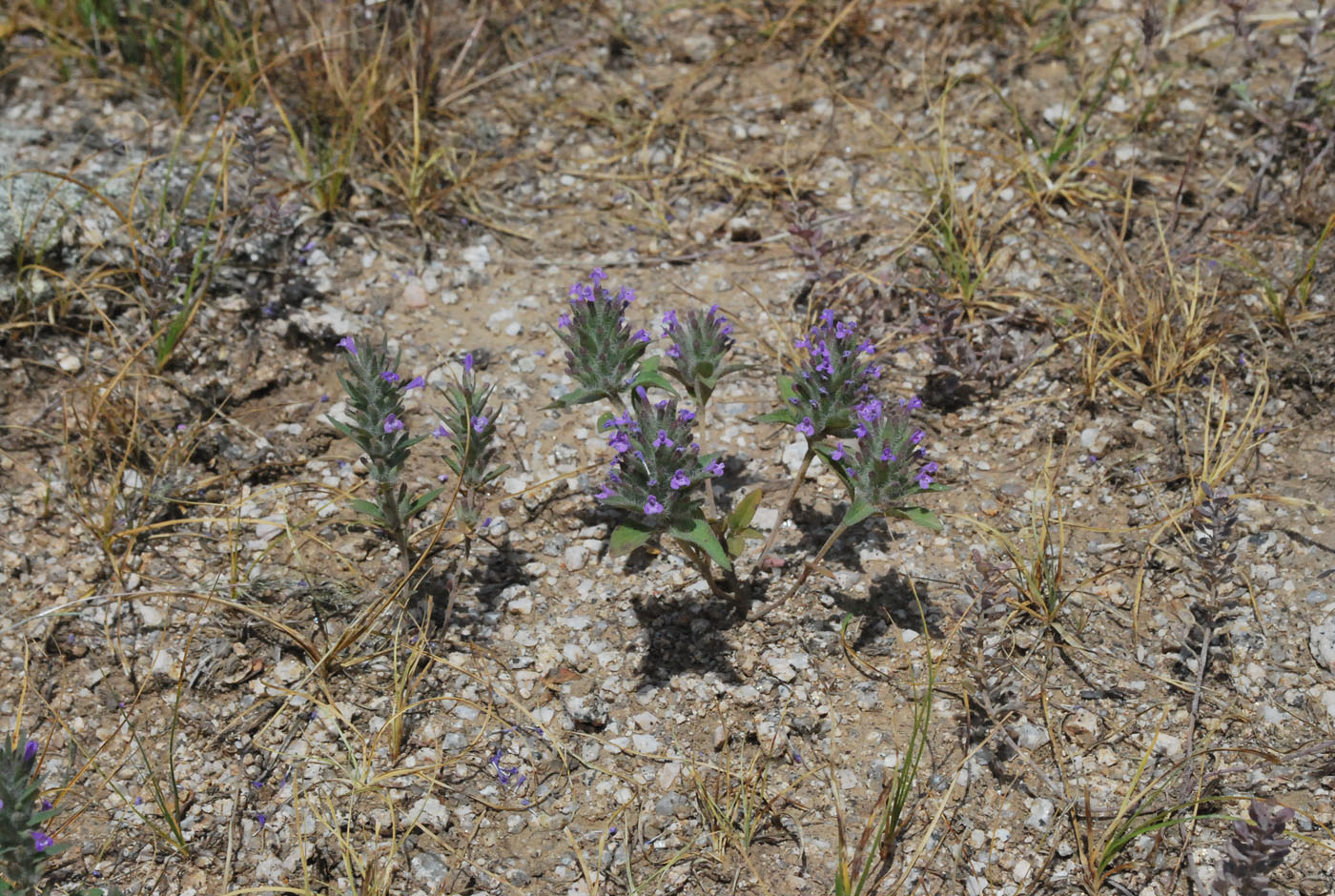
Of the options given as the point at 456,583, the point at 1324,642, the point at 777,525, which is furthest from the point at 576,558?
the point at 1324,642

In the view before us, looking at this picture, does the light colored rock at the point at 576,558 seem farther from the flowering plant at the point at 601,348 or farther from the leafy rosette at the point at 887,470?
the leafy rosette at the point at 887,470

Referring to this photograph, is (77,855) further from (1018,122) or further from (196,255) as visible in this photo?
(1018,122)

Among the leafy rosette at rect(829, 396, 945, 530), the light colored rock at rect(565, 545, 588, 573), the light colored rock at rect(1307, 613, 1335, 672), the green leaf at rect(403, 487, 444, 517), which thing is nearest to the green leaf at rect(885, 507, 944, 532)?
the leafy rosette at rect(829, 396, 945, 530)

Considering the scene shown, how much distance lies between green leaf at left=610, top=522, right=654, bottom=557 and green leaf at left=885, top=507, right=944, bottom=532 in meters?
0.62

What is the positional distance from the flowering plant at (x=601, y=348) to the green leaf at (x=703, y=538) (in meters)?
0.44

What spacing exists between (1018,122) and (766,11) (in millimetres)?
1319

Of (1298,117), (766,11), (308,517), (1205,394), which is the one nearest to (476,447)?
(308,517)

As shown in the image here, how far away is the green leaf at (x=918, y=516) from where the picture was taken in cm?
267

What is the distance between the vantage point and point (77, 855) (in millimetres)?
2709

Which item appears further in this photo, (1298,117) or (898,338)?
(1298,117)

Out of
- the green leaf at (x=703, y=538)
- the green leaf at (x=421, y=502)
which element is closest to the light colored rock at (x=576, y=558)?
the green leaf at (x=421, y=502)

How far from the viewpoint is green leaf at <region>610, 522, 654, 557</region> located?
2668 millimetres

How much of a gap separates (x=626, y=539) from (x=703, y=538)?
19 centimetres

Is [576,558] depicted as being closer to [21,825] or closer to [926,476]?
[926,476]
